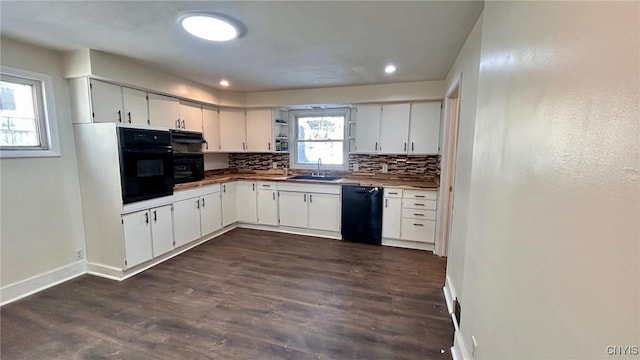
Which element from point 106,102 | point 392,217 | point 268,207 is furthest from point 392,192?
point 106,102

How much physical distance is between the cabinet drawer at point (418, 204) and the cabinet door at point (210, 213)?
280 cm

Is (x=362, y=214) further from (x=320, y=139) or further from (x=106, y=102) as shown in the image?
(x=106, y=102)

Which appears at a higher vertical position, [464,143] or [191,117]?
[191,117]

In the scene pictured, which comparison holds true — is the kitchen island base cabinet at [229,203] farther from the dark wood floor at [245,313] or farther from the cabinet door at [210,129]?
the dark wood floor at [245,313]

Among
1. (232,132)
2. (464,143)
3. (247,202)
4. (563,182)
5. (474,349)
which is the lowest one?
(474,349)

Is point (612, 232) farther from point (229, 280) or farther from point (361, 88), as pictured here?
point (361, 88)

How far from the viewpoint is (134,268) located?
301 cm

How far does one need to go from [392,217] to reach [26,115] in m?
4.22

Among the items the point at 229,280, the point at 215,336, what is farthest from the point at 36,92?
the point at 215,336

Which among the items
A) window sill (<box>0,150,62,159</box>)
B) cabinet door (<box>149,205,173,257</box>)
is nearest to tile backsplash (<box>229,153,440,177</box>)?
cabinet door (<box>149,205,173,257</box>)

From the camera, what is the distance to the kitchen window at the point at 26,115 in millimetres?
2447

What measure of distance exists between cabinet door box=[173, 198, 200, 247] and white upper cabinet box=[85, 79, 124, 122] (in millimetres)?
1204

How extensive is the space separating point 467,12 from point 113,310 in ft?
11.8

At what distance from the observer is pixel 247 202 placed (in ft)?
15.0
